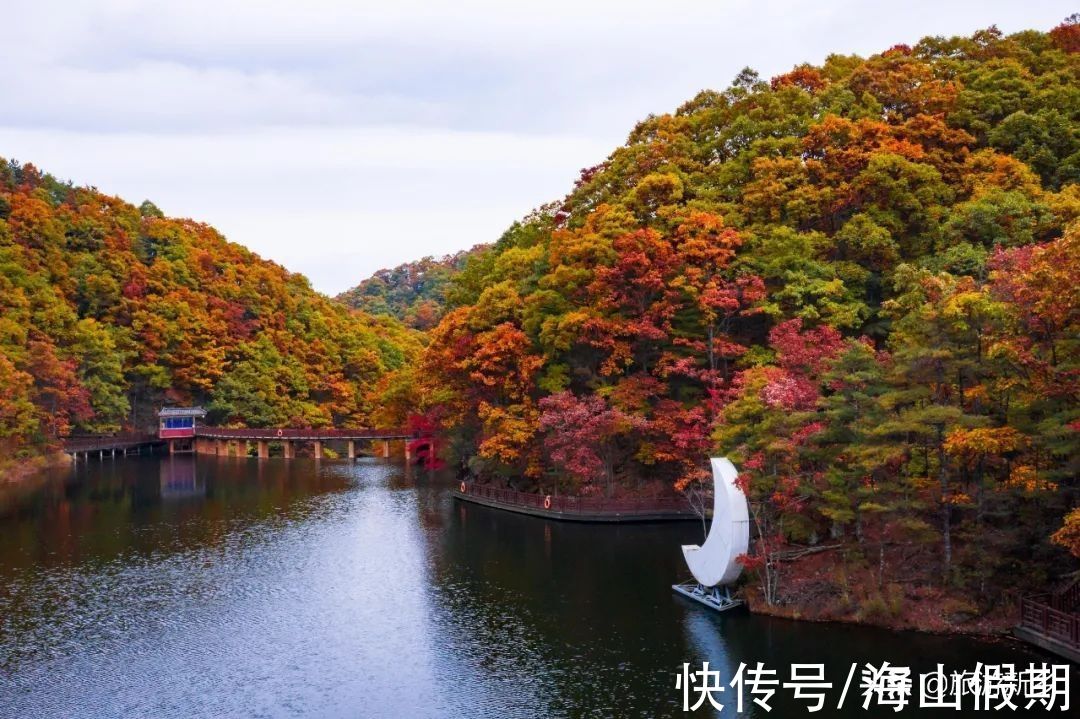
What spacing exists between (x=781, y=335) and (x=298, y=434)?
48.1 metres

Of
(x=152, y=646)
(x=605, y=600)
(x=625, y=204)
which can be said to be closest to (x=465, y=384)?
(x=625, y=204)

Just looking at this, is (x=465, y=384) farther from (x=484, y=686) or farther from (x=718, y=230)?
(x=484, y=686)

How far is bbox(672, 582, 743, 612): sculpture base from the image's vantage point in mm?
24391

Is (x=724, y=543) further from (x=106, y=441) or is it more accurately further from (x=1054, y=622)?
(x=106, y=441)

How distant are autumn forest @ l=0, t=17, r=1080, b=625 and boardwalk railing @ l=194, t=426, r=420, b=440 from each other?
1.94m

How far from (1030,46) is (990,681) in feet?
144

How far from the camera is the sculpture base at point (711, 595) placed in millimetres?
24391

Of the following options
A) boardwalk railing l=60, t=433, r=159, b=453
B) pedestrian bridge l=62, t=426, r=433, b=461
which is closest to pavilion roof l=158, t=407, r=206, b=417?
pedestrian bridge l=62, t=426, r=433, b=461

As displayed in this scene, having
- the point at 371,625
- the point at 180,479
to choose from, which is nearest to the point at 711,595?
the point at 371,625

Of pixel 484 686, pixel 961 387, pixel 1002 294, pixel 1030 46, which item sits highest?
pixel 1030 46

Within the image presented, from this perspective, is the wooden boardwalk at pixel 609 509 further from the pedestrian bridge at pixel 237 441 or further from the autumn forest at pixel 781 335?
the pedestrian bridge at pixel 237 441

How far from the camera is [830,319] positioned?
35.3m

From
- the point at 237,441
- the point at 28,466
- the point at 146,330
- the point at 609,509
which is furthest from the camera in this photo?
the point at 146,330

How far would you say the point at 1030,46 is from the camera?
162 feet
